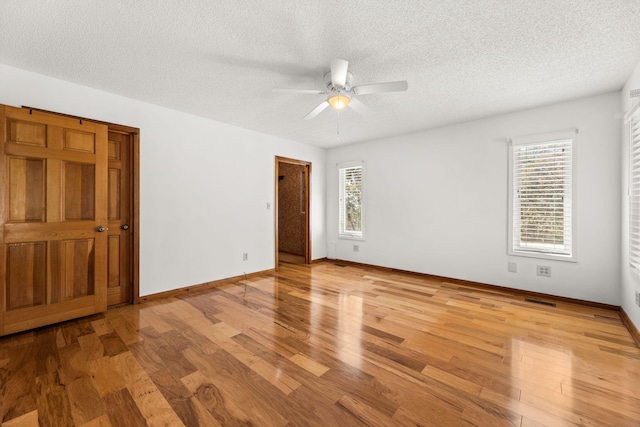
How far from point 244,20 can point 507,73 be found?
252 centimetres

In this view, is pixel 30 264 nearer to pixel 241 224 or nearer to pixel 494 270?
pixel 241 224

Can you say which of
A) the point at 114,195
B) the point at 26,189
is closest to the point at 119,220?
the point at 114,195

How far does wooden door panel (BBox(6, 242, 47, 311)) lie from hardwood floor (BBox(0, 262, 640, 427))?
13.1 inches

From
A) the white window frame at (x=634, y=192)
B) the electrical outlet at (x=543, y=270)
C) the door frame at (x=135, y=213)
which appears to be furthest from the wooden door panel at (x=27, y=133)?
the electrical outlet at (x=543, y=270)

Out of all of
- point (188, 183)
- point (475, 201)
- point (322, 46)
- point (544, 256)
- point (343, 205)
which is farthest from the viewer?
point (343, 205)

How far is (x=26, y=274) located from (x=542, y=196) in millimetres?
5926

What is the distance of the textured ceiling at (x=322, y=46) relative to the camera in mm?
1848

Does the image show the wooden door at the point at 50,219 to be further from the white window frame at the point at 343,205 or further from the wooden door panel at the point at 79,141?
the white window frame at the point at 343,205

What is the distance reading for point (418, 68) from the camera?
8.48 feet

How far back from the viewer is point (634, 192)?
2.58 meters

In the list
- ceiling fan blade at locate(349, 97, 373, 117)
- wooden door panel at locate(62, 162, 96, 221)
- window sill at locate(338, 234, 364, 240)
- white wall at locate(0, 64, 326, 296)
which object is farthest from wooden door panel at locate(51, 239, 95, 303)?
window sill at locate(338, 234, 364, 240)

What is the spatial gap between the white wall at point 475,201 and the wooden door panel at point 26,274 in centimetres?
462

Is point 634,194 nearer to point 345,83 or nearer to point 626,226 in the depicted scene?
point 626,226

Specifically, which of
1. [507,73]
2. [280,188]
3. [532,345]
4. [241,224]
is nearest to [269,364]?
[532,345]
